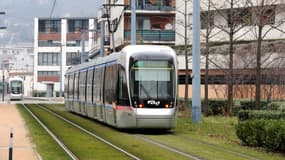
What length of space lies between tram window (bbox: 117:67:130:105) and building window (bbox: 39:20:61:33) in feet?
381

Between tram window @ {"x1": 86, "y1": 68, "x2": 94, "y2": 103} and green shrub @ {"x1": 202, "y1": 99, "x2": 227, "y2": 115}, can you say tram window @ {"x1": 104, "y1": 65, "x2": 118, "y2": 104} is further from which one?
green shrub @ {"x1": 202, "y1": 99, "x2": 227, "y2": 115}

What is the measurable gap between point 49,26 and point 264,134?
125 m

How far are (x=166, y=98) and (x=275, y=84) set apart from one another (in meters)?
20.2

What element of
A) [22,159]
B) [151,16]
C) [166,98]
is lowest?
[22,159]

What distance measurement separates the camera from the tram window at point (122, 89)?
26938 mm

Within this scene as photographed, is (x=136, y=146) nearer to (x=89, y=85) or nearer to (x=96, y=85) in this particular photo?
(x=96, y=85)

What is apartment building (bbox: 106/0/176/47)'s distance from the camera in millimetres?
70750

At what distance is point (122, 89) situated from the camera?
27.3m

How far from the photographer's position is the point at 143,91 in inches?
1054

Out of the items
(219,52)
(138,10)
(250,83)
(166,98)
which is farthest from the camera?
(138,10)

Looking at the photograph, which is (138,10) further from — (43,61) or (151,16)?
(43,61)

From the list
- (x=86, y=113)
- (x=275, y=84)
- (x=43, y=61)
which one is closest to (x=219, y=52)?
(x=275, y=84)

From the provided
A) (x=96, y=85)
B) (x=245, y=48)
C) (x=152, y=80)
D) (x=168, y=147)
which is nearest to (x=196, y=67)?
(x=96, y=85)

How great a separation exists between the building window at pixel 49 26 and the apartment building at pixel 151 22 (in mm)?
68643
